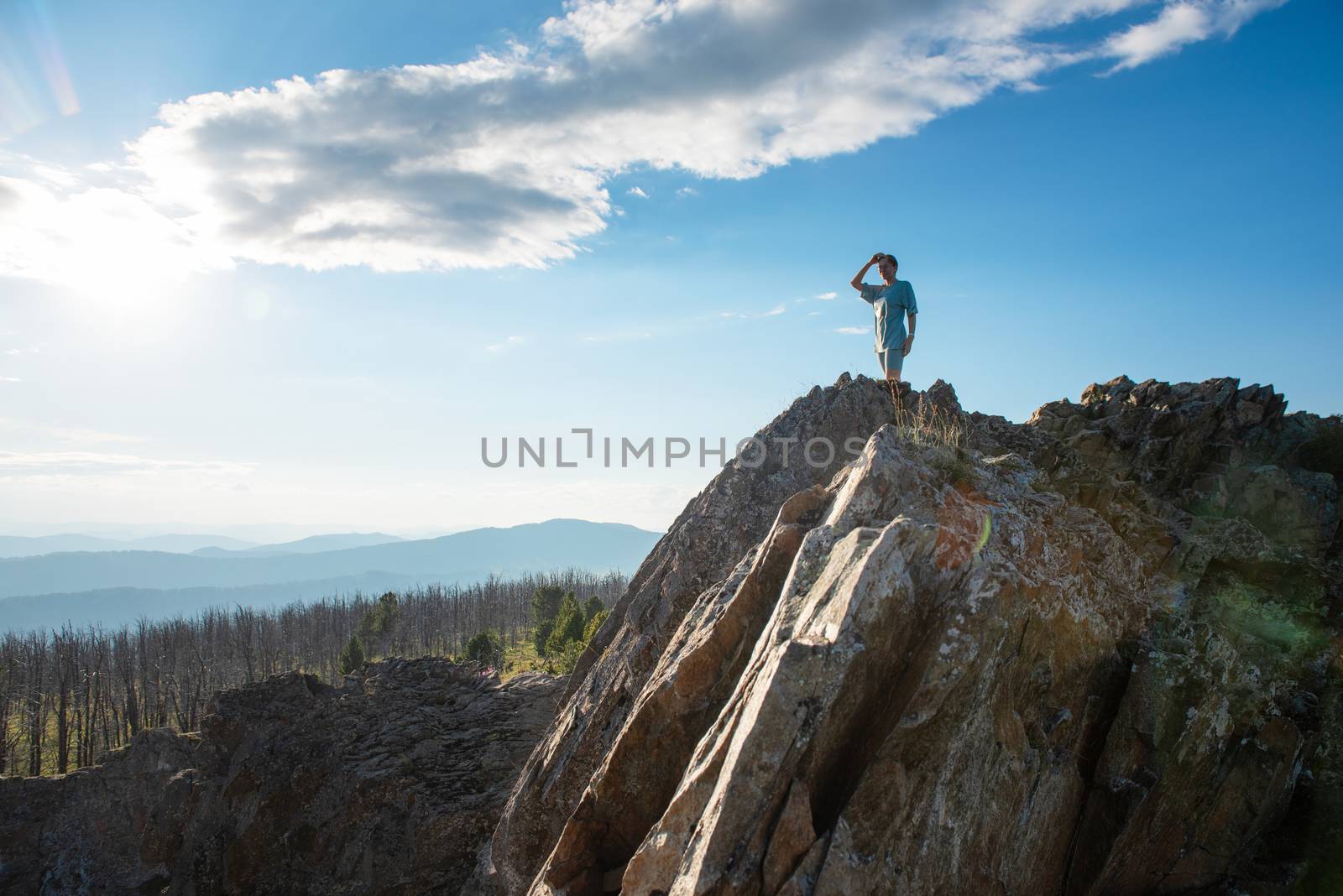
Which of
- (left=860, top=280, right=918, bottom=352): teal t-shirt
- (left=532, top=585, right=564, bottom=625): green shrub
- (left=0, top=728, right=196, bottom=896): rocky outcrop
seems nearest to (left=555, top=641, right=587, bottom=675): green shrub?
(left=0, top=728, right=196, bottom=896): rocky outcrop

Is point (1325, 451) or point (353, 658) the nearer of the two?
point (1325, 451)

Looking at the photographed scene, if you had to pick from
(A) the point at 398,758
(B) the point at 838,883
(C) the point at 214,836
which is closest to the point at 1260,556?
(B) the point at 838,883

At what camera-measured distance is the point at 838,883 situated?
6.46 metres

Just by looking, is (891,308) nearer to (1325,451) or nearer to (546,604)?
(1325,451)

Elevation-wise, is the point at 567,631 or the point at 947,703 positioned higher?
→ the point at 947,703

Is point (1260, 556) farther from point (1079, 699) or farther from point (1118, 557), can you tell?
point (1079, 699)

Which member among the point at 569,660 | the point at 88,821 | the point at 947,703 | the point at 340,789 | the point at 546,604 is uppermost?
the point at 947,703

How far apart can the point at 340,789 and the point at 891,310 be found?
16986mm

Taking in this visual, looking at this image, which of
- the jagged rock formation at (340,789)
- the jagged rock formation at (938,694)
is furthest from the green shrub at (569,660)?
the jagged rock formation at (938,694)

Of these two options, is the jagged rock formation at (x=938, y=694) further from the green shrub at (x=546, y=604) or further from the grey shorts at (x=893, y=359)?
the green shrub at (x=546, y=604)

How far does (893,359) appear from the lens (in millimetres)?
14359

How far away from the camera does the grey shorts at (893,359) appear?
47.0ft

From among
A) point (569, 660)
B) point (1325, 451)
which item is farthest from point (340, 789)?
point (1325, 451)

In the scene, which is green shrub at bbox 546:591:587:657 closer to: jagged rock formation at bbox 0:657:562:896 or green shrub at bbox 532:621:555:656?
green shrub at bbox 532:621:555:656
